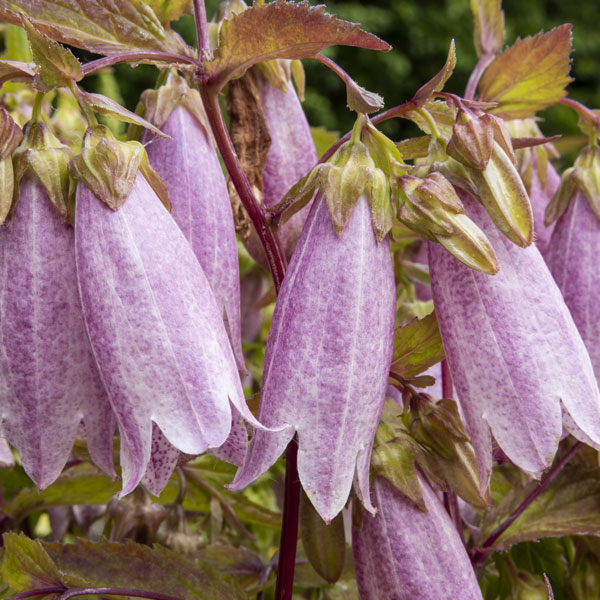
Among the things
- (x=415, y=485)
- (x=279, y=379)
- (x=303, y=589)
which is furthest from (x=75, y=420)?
(x=303, y=589)

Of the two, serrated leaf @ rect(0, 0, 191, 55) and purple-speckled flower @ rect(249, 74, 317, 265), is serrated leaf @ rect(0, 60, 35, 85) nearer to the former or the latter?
serrated leaf @ rect(0, 0, 191, 55)

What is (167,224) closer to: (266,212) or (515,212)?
(266,212)

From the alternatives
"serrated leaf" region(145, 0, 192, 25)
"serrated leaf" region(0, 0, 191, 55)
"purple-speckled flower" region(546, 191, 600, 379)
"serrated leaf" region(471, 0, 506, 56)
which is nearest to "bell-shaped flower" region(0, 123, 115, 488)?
"serrated leaf" region(0, 0, 191, 55)

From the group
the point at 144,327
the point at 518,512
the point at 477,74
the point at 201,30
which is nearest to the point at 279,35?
the point at 201,30

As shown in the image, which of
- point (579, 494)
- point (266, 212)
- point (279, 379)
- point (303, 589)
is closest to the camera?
point (279, 379)

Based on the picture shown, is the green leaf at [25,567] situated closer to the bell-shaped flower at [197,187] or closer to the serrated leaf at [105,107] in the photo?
the bell-shaped flower at [197,187]

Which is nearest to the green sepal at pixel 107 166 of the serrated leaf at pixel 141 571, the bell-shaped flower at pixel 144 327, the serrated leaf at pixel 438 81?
the bell-shaped flower at pixel 144 327
